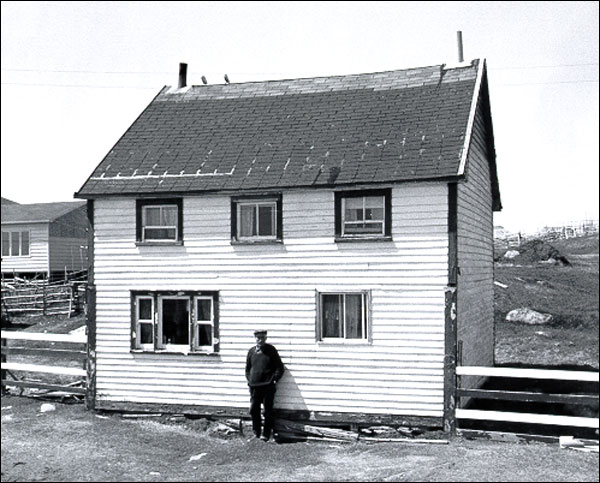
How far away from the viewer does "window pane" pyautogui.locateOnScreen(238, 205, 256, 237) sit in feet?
50.9

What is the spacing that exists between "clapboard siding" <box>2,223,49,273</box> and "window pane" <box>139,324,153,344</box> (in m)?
28.0

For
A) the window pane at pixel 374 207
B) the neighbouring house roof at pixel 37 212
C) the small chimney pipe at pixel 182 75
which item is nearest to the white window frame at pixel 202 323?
the window pane at pixel 374 207

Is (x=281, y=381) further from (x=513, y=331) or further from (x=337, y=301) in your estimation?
(x=513, y=331)

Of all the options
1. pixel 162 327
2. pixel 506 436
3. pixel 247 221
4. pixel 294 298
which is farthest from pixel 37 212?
pixel 506 436

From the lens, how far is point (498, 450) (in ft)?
39.4

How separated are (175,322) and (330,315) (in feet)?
12.1

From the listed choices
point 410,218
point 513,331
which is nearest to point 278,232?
point 410,218

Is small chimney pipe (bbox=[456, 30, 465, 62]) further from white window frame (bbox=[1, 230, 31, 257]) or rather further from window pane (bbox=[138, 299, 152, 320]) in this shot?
white window frame (bbox=[1, 230, 31, 257])

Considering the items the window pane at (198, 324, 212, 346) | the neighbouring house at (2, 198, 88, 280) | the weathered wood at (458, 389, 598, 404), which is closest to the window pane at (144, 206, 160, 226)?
the window pane at (198, 324, 212, 346)

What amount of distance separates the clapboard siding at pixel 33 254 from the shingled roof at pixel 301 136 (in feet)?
83.5

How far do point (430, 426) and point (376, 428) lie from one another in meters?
1.12

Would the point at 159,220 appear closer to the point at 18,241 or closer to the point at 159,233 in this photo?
the point at 159,233

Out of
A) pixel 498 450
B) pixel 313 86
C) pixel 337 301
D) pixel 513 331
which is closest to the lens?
pixel 498 450

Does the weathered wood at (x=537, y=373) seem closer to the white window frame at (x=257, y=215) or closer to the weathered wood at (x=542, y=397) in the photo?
the weathered wood at (x=542, y=397)
